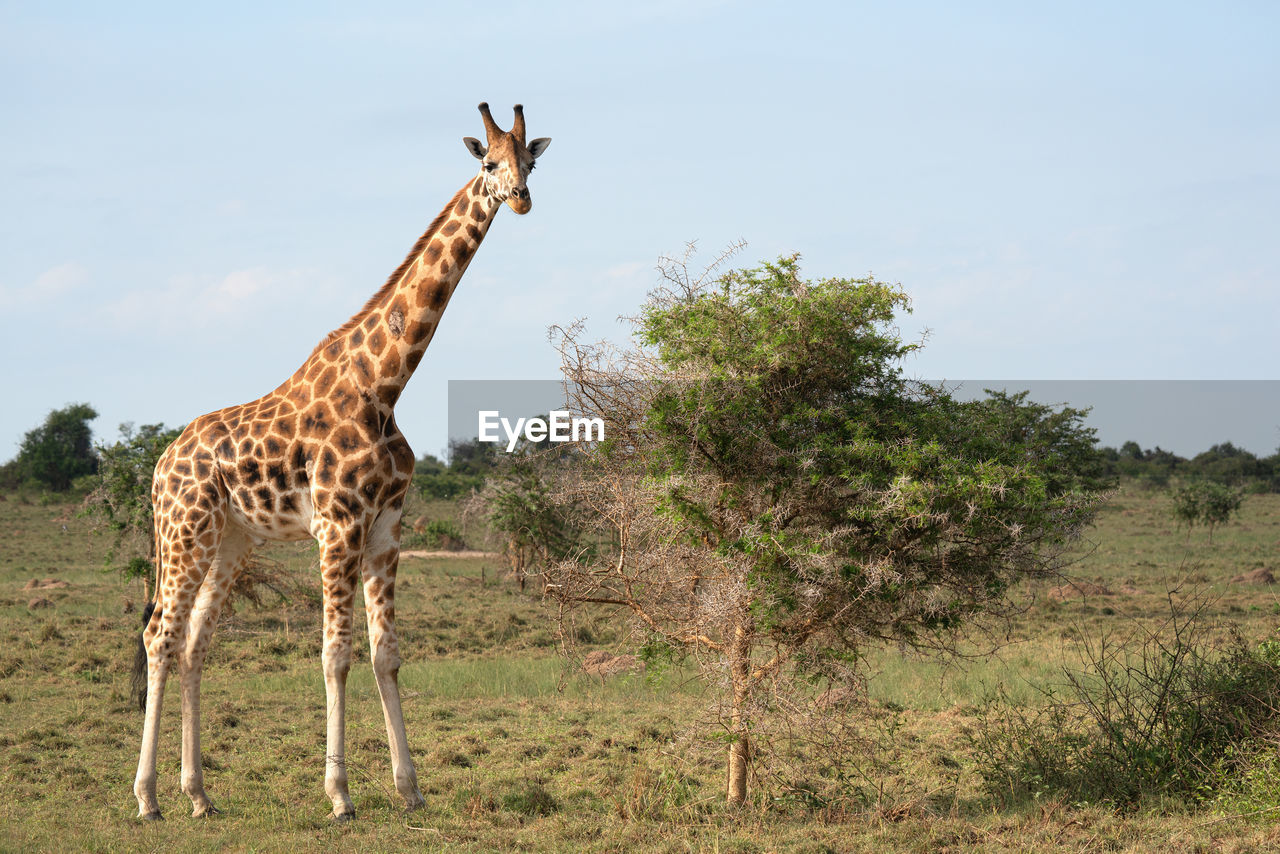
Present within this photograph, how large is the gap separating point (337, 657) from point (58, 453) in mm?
54032

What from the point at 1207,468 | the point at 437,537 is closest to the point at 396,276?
the point at 437,537

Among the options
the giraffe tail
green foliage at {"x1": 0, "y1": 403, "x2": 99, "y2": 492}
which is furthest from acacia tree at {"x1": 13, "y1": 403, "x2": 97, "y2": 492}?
the giraffe tail

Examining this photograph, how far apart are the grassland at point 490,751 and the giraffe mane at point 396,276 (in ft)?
11.2

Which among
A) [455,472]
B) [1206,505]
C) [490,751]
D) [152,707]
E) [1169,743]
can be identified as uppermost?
[455,472]

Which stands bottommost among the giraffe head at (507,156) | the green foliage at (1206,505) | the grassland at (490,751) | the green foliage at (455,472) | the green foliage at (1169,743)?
the grassland at (490,751)

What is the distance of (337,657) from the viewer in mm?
8883

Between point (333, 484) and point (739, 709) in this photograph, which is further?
point (333, 484)

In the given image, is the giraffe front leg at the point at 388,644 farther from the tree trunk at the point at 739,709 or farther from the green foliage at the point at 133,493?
the green foliage at the point at 133,493

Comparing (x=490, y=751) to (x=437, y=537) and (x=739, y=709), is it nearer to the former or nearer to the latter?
(x=739, y=709)

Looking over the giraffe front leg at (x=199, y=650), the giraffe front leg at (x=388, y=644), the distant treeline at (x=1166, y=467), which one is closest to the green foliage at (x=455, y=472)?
the distant treeline at (x=1166, y=467)

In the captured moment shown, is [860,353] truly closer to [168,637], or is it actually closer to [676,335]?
[676,335]

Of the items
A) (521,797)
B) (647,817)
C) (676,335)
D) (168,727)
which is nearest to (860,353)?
(676,335)

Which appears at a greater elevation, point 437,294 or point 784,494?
point 437,294

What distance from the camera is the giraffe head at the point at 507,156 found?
870cm
